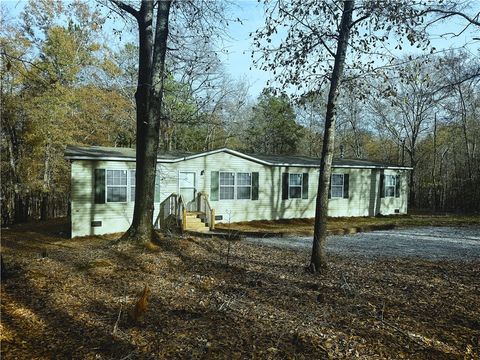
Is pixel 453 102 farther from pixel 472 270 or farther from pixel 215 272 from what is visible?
pixel 215 272

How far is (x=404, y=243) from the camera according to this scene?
447 inches

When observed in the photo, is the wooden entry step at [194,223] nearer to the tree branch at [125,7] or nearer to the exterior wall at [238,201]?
the exterior wall at [238,201]

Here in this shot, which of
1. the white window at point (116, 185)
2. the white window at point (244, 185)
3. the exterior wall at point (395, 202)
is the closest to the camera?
the white window at point (116, 185)

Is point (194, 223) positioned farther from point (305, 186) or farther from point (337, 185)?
point (337, 185)

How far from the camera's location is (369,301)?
5.26 m

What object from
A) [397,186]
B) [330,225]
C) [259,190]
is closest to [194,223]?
[259,190]

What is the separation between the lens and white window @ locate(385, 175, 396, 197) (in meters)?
20.3

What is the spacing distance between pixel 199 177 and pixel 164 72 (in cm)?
673

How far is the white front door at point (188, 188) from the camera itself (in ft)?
49.8

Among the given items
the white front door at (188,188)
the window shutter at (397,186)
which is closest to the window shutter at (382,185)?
the window shutter at (397,186)

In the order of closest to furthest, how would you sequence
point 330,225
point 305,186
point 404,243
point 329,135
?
point 329,135 → point 404,243 → point 330,225 → point 305,186

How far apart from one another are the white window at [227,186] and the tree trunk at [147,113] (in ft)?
23.6

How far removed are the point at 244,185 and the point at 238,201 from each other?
78 cm

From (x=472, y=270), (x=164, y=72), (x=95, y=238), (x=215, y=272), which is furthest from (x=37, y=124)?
(x=472, y=270)
